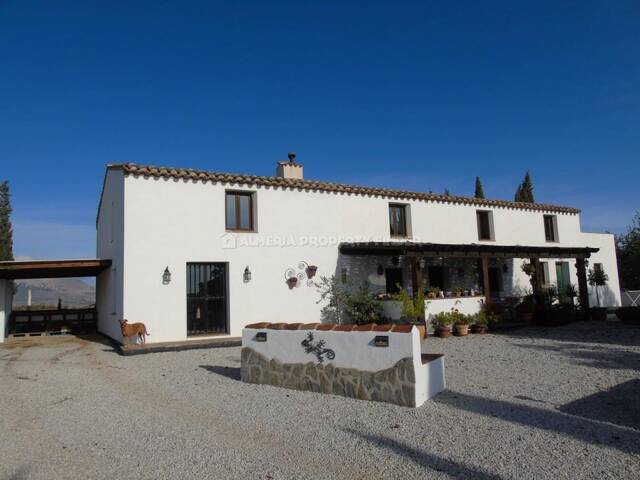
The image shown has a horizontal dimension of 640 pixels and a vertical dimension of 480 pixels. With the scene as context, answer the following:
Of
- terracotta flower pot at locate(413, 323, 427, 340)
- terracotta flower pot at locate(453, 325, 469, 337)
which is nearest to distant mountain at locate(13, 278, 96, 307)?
terracotta flower pot at locate(413, 323, 427, 340)

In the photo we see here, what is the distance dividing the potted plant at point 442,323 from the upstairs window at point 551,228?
33.1ft

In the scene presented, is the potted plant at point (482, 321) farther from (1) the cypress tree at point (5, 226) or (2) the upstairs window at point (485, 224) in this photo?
(1) the cypress tree at point (5, 226)

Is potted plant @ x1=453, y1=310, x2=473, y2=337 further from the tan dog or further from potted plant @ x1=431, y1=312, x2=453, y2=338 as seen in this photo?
the tan dog

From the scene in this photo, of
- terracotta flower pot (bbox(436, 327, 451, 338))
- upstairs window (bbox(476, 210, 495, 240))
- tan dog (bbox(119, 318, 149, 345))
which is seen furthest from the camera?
upstairs window (bbox(476, 210, 495, 240))

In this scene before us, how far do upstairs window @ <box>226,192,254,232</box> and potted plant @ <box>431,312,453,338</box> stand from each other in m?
6.37

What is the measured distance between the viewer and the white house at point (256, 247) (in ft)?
40.1

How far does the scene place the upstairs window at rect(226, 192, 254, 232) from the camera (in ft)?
45.1

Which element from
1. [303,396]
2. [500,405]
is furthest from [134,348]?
Result: [500,405]

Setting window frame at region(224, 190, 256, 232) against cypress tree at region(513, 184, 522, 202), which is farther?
cypress tree at region(513, 184, 522, 202)

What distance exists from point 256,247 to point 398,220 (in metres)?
6.04

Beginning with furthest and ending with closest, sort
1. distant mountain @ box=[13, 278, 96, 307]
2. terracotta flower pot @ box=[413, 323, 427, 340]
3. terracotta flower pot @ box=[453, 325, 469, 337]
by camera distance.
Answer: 1. distant mountain @ box=[13, 278, 96, 307]
2. terracotta flower pot @ box=[453, 325, 469, 337]
3. terracotta flower pot @ box=[413, 323, 427, 340]

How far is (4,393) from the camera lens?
7477 millimetres

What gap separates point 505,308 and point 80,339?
48.8 feet

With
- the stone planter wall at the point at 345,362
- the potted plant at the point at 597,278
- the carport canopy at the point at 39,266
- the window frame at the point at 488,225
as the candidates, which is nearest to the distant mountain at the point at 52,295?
the carport canopy at the point at 39,266
